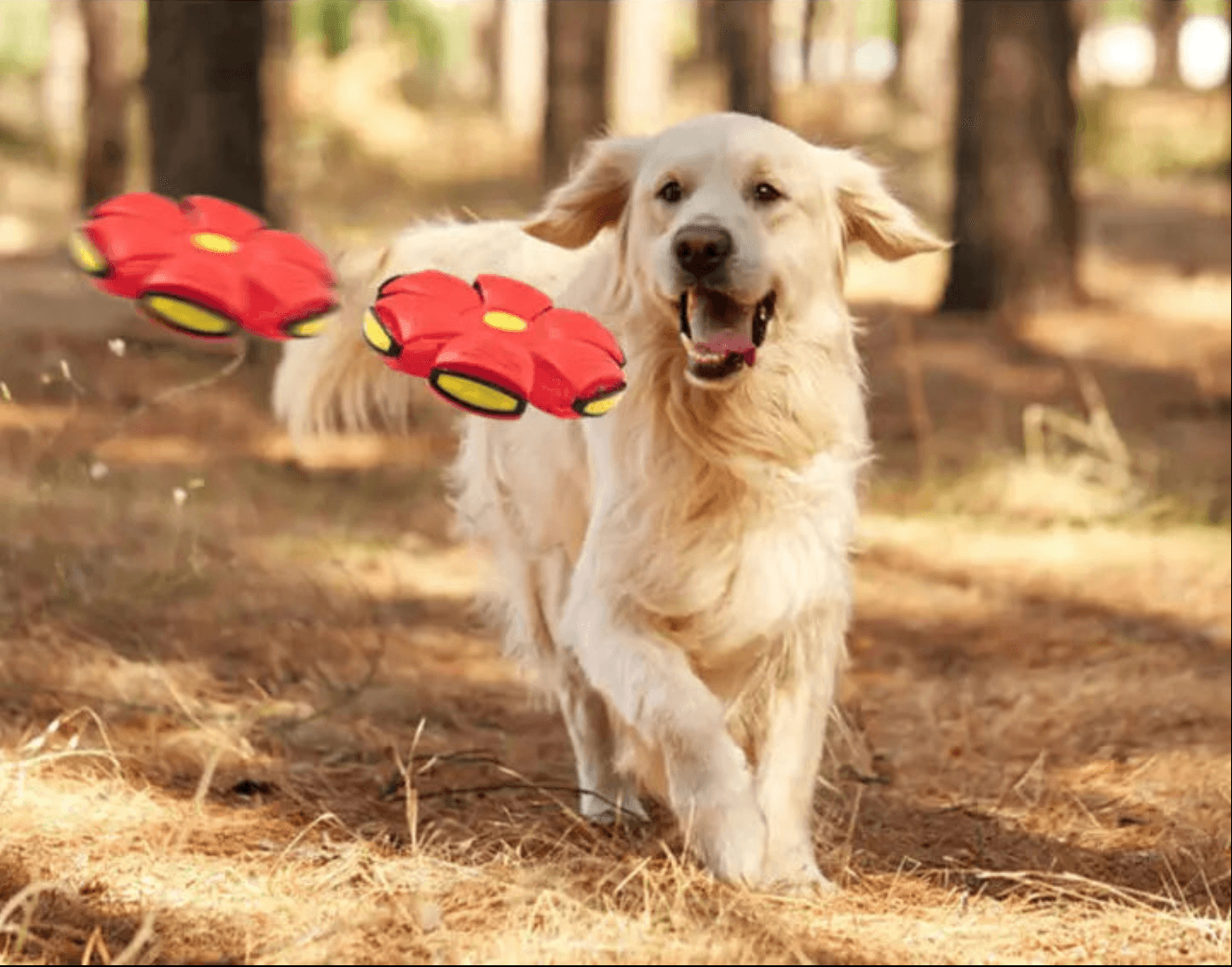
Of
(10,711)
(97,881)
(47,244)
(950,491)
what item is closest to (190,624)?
(10,711)

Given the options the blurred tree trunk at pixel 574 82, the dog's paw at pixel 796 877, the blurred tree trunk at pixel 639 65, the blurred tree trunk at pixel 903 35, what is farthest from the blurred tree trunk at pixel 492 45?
the dog's paw at pixel 796 877

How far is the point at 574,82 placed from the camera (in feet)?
46.5

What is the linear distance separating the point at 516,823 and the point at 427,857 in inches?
24.3

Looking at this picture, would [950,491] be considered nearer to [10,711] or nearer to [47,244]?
[10,711]

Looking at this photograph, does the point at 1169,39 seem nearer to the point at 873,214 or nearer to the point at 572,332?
the point at 873,214

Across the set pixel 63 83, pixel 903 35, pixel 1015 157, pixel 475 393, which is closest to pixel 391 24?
pixel 63 83

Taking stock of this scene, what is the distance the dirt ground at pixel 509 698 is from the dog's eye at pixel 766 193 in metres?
1.26

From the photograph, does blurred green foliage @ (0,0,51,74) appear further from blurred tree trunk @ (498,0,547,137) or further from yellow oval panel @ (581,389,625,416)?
yellow oval panel @ (581,389,625,416)

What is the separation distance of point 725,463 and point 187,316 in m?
1.07

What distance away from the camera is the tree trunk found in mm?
9836

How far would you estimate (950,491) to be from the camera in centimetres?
855

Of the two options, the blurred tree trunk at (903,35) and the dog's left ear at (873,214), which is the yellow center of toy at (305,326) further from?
the blurred tree trunk at (903,35)

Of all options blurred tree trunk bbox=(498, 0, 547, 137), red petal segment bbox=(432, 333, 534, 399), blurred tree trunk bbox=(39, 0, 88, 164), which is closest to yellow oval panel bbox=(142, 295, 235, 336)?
red petal segment bbox=(432, 333, 534, 399)

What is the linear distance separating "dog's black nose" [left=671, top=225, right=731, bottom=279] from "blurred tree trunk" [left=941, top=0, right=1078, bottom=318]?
7797mm
